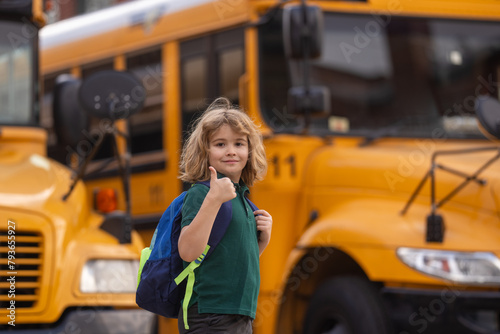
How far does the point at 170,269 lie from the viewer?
2775 mm

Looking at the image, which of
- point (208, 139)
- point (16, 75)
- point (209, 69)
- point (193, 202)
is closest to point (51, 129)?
point (209, 69)

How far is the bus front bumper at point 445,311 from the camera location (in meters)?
4.89

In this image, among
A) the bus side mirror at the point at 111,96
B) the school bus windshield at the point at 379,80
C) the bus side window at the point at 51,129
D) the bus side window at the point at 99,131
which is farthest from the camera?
the bus side window at the point at 51,129

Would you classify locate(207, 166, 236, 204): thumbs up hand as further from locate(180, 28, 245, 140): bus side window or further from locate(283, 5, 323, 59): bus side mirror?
locate(180, 28, 245, 140): bus side window

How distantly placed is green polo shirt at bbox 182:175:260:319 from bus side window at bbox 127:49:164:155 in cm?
424

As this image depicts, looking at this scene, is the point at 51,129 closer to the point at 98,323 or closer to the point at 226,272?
the point at 98,323

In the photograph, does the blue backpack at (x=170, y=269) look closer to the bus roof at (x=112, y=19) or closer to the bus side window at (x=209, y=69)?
the bus side window at (x=209, y=69)

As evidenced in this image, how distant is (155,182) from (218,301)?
4259mm

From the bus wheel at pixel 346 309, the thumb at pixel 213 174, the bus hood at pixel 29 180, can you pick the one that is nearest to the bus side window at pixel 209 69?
the bus hood at pixel 29 180

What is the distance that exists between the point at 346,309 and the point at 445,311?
541mm

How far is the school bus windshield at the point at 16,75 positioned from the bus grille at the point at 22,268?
A: 122 centimetres

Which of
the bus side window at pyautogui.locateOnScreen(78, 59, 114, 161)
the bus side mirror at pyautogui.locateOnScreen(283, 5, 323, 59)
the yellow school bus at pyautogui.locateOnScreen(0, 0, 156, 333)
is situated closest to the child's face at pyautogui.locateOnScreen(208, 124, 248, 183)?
the yellow school bus at pyautogui.locateOnScreen(0, 0, 156, 333)

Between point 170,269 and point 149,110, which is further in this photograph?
point 149,110

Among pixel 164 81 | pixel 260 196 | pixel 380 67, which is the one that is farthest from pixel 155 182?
pixel 380 67
